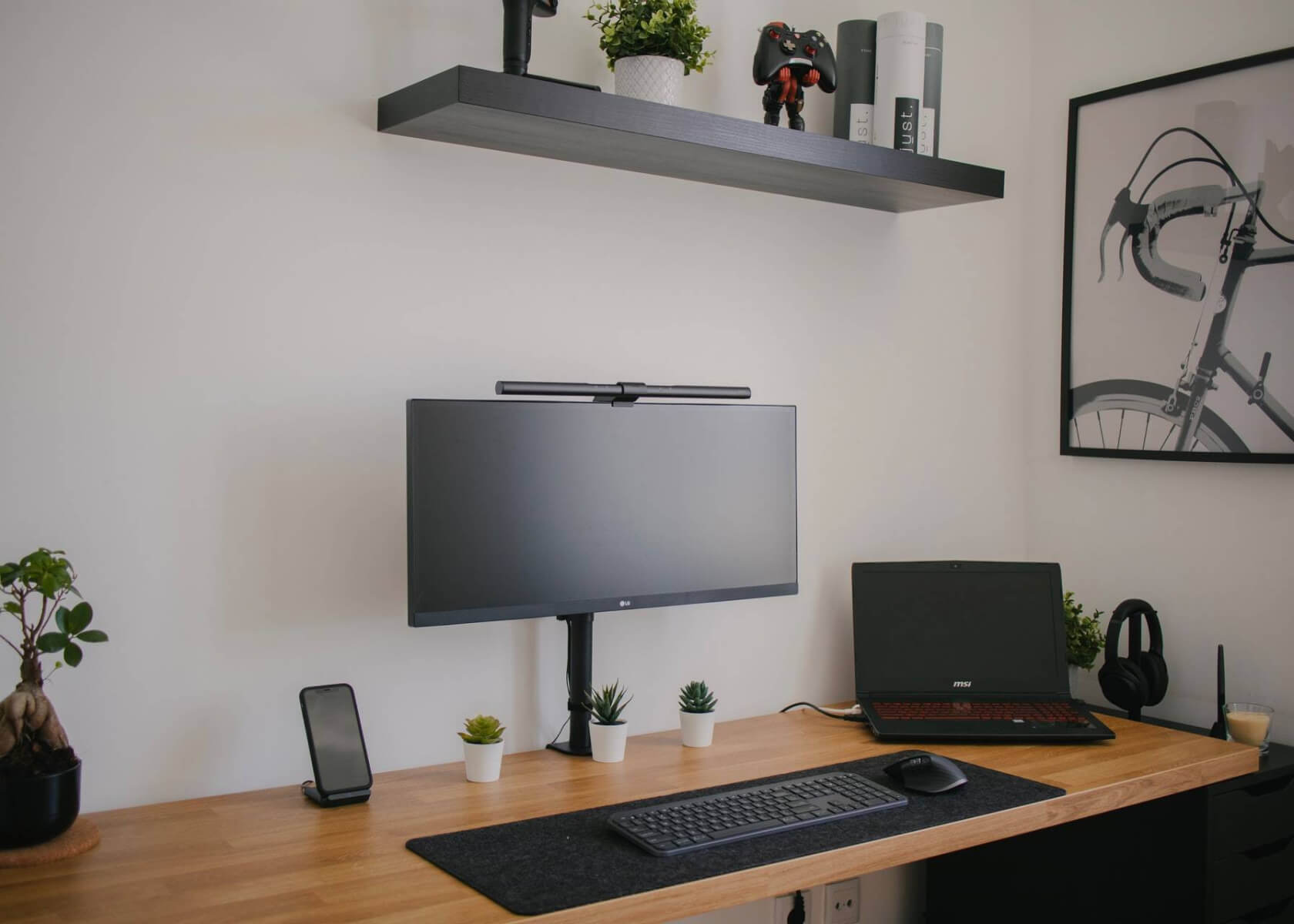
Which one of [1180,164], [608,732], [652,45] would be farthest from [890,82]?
[608,732]

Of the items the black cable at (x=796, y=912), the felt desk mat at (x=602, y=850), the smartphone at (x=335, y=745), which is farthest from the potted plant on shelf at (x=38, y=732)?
the black cable at (x=796, y=912)

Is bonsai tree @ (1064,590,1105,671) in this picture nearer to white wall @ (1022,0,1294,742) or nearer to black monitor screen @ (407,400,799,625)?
white wall @ (1022,0,1294,742)

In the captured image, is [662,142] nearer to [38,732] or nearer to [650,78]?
[650,78]

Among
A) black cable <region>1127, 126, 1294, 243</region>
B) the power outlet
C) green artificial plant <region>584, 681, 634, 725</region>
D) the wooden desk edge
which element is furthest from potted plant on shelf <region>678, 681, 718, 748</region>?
black cable <region>1127, 126, 1294, 243</region>

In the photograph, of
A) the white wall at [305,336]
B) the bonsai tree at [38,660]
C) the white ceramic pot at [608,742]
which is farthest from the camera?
the white ceramic pot at [608,742]

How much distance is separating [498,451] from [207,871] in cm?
71

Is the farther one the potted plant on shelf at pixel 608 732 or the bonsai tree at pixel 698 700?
the bonsai tree at pixel 698 700

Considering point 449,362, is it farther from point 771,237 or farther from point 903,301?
point 903,301

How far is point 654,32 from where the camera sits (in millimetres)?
1897

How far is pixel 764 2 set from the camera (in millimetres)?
2283

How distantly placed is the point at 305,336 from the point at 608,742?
0.80 metres

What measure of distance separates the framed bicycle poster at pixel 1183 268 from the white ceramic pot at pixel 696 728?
45.8 inches

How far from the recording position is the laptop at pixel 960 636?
2.28 m

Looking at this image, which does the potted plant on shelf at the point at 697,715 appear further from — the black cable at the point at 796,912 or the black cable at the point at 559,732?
the black cable at the point at 796,912
